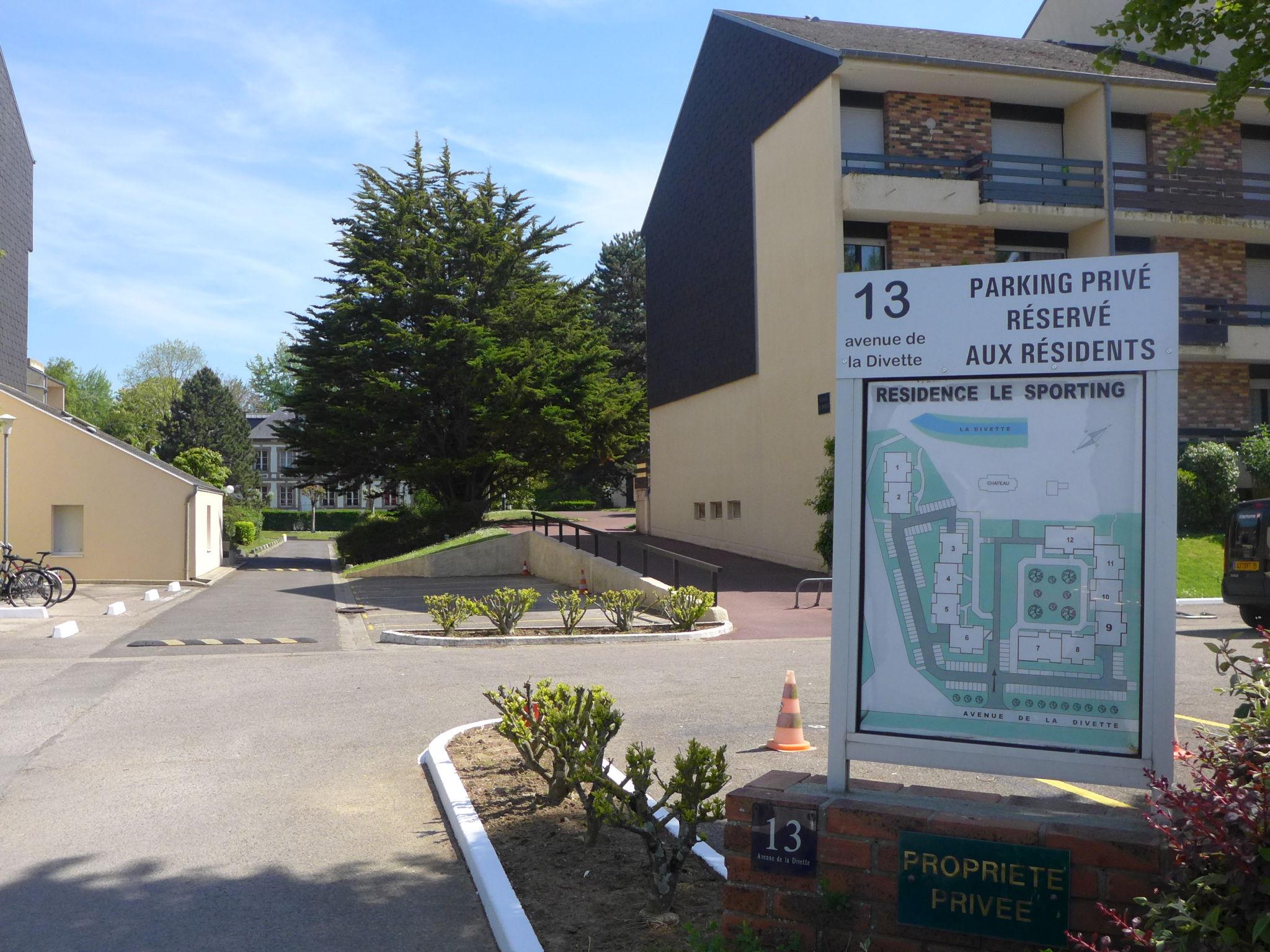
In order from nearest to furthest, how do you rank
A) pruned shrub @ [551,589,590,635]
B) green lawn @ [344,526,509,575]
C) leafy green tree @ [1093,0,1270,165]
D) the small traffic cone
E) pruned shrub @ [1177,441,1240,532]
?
the small traffic cone < leafy green tree @ [1093,0,1270,165] < pruned shrub @ [551,589,590,635] < pruned shrub @ [1177,441,1240,532] < green lawn @ [344,526,509,575]

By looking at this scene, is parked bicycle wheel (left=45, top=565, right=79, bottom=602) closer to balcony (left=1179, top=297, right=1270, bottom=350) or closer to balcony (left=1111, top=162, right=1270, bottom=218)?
balcony (left=1111, top=162, right=1270, bottom=218)

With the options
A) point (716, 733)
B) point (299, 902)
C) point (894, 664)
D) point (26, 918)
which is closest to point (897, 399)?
point (894, 664)

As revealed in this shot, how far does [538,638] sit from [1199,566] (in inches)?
553

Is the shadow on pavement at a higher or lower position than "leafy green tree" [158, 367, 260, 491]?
lower

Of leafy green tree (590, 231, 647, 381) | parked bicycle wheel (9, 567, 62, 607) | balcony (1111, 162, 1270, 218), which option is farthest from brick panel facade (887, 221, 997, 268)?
leafy green tree (590, 231, 647, 381)

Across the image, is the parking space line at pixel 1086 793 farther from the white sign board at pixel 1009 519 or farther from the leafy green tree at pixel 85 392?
the leafy green tree at pixel 85 392

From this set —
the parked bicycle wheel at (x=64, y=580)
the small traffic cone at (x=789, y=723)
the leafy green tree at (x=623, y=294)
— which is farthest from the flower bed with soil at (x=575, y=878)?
the leafy green tree at (x=623, y=294)

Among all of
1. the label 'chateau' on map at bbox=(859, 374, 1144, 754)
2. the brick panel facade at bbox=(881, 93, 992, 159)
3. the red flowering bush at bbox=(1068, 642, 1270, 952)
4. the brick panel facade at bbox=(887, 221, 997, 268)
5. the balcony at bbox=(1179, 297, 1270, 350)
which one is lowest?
the red flowering bush at bbox=(1068, 642, 1270, 952)

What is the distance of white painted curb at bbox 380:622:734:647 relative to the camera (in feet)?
48.5

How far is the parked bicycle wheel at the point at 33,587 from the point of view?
1989cm

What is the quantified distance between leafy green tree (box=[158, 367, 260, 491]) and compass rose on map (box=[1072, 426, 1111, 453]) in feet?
201

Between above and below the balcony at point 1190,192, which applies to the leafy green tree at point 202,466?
below

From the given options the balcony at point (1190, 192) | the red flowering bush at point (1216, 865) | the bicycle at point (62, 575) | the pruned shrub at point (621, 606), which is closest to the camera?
the red flowering bush at point (1216, 865)

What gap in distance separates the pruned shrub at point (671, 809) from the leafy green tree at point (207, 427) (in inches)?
2362
